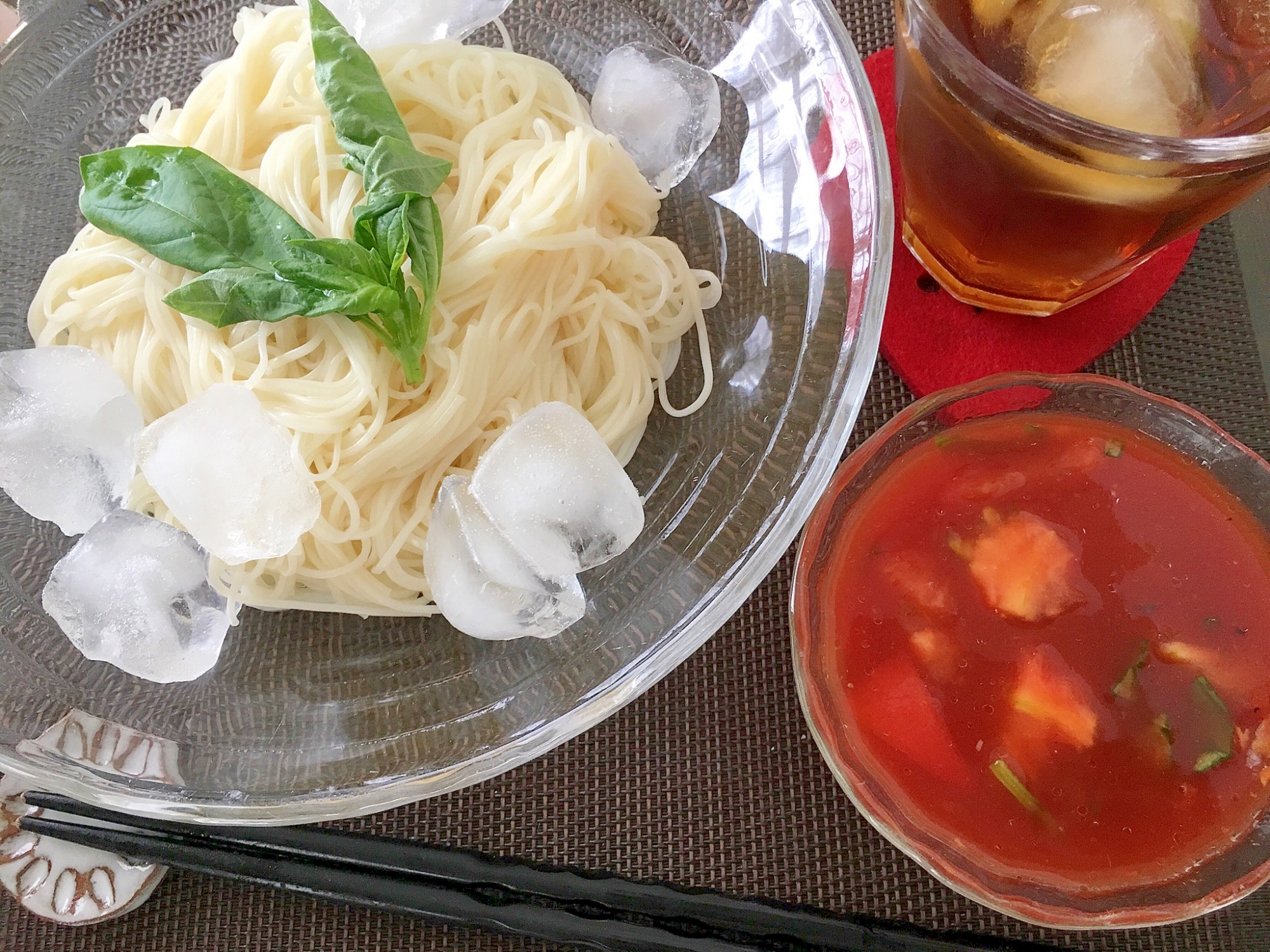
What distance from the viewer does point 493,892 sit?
5.74ft

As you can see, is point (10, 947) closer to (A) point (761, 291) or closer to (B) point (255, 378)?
(B) point (255, 378)

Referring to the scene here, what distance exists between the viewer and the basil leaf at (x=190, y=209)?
5.46 ft

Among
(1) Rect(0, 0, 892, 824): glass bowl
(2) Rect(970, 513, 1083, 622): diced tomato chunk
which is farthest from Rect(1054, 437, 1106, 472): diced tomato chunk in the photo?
(1) Rect(0, 0, 892, 824): glass bowl

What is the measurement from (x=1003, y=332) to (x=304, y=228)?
147 cm

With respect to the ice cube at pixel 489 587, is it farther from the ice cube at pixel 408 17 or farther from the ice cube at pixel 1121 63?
the ice cube at pixel 1121 63

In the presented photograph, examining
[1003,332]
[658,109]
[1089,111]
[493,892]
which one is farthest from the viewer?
[1003,332]

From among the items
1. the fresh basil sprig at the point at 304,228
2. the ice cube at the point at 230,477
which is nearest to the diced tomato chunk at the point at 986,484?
the fresh basil sprig at the point at 304,228

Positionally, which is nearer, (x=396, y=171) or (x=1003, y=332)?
(x=396, y=171)

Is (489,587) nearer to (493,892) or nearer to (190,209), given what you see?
(493,892)

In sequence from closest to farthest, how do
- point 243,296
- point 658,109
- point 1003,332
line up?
point 243,296, point 658,109, point 1003,332

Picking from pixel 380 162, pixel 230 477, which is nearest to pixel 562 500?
pixel 230 477

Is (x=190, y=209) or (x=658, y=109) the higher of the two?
(x=190, y=209)

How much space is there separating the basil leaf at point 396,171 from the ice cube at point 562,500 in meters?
0.50

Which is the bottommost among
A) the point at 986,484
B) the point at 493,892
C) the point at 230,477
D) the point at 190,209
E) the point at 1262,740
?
the point at 1262,740
